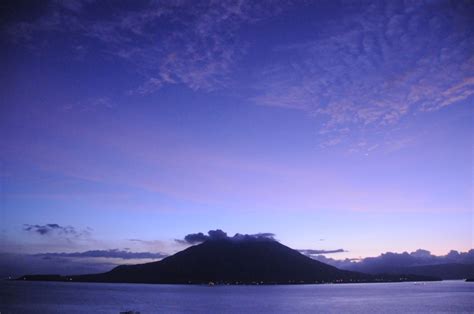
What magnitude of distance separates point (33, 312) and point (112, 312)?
19.9 m

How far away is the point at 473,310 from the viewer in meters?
118

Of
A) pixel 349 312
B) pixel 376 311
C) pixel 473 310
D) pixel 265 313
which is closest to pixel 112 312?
pixel 265 313

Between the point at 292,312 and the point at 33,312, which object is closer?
the point at 33,312

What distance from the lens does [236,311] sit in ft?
391

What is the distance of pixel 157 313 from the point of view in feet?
376

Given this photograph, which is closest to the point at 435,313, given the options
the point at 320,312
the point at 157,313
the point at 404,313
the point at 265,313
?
the point at 404,313

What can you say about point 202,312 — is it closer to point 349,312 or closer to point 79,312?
point 79,312

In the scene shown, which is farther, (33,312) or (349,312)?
(349,312)

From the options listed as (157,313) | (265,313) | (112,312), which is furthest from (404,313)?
(112,312)

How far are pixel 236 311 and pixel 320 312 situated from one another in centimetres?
2393

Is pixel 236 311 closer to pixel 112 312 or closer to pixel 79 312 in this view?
pixel 112 312

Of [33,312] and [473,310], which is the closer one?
[33,312]

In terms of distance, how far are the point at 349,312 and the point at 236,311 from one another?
104 feet

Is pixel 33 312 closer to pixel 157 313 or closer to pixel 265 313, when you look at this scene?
pixel 157 313
